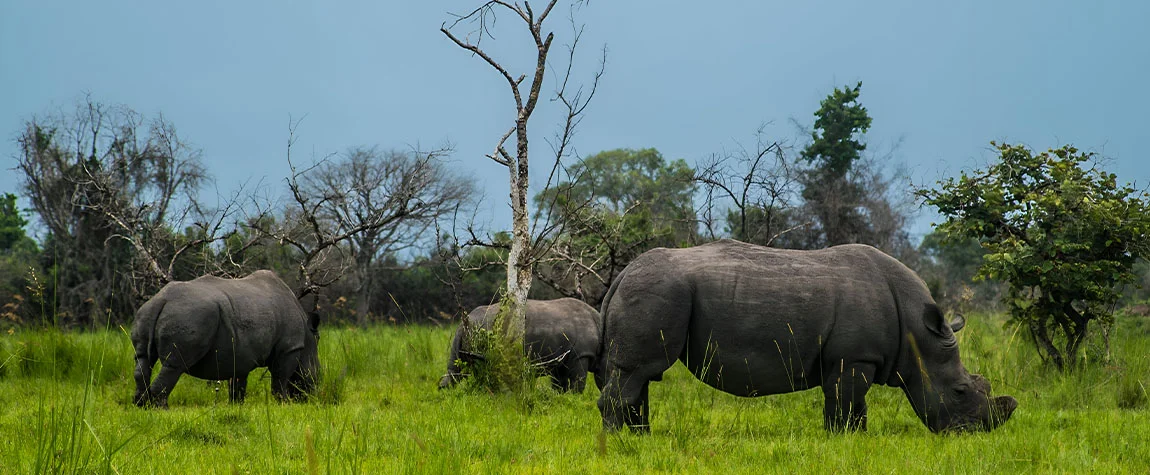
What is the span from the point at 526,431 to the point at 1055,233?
796cm

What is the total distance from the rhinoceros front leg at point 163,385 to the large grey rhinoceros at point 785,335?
15.8ft

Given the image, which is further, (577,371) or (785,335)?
(577,371)

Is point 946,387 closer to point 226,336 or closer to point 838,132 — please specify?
point 226,336

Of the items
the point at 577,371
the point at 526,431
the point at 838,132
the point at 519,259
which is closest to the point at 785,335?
the point at 526,431

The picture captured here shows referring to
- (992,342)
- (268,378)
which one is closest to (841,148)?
(992,342)

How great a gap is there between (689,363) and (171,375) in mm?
5459

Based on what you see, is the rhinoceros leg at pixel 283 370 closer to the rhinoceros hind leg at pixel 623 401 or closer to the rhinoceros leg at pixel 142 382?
the rhinoceros leg at pixel 142 382

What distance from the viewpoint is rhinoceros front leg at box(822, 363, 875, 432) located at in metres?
6.99

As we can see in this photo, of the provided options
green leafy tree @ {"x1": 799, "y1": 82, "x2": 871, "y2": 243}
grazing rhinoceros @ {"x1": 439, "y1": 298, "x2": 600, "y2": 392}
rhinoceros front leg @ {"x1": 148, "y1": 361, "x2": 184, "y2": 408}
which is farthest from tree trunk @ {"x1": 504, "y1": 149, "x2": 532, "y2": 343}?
green leafy tree @ {"x1": 799, "y1": 82, "x2": 871, "y2": 243}

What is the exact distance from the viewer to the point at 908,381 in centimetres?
730

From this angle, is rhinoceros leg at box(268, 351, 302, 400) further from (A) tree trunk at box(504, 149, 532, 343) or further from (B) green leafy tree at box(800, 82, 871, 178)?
(B) green leafy tree at box(800, 82, 871, 178)

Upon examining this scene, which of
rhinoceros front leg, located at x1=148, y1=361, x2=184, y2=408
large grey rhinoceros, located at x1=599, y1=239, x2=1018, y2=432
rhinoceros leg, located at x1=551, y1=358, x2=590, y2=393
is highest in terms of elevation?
large grey rhinoceros, located at x1=599, y1=239, x2=1018, y2=432

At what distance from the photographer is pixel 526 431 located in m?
7.10

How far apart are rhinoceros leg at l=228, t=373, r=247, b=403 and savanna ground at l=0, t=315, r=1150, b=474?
14 centimetres
